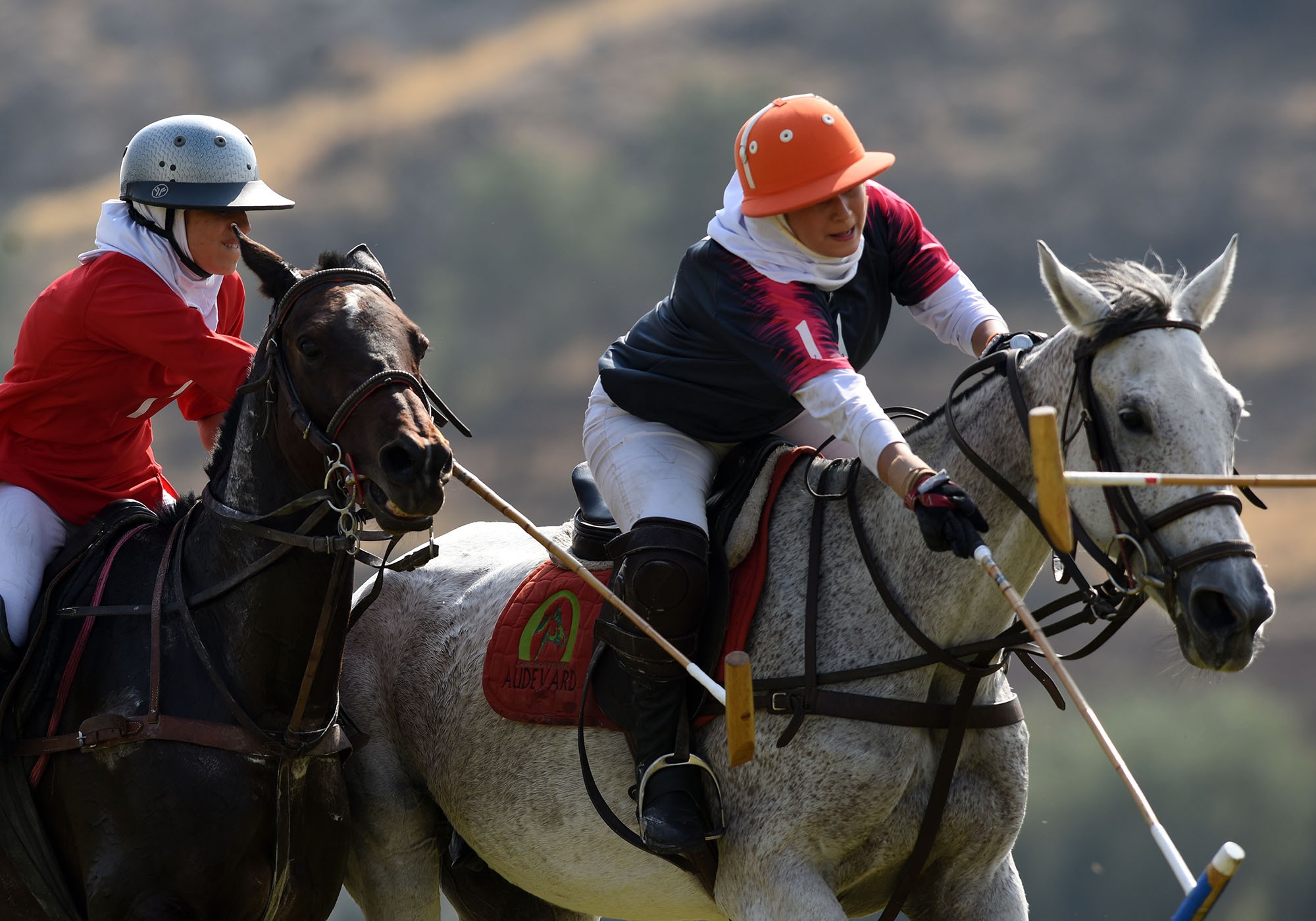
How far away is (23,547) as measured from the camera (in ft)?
16.6

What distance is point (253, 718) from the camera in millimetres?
4758

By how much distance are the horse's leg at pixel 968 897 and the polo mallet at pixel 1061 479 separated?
137cm

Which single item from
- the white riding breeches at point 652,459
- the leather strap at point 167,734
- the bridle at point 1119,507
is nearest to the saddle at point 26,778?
the leather strap at point 167,734

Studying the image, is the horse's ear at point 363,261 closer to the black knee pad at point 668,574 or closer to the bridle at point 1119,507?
the black knee pad at point 668,574

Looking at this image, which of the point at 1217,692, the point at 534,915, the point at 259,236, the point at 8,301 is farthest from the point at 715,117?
the point at 534,915

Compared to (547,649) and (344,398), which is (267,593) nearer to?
(344,398)

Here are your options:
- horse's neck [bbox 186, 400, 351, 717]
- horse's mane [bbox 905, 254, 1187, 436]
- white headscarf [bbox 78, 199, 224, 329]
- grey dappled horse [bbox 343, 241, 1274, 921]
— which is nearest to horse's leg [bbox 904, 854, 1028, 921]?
grey dappled horse [bbox 343, 241, 1274, 921]

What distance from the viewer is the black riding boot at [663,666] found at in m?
4.55

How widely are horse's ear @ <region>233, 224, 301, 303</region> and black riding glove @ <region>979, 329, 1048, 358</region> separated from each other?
210 centimetres

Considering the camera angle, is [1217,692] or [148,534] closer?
[148,534]

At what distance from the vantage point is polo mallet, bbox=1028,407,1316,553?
367cm

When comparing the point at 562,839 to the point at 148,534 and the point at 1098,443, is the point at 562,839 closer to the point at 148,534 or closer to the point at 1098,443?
the point at 148,534

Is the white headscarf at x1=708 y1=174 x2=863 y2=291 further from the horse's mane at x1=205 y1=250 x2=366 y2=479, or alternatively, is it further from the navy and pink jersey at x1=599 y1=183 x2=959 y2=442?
the horse's mane at x1=205 y1=250 x2=366 y2=479

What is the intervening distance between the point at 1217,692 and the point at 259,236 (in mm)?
15897
